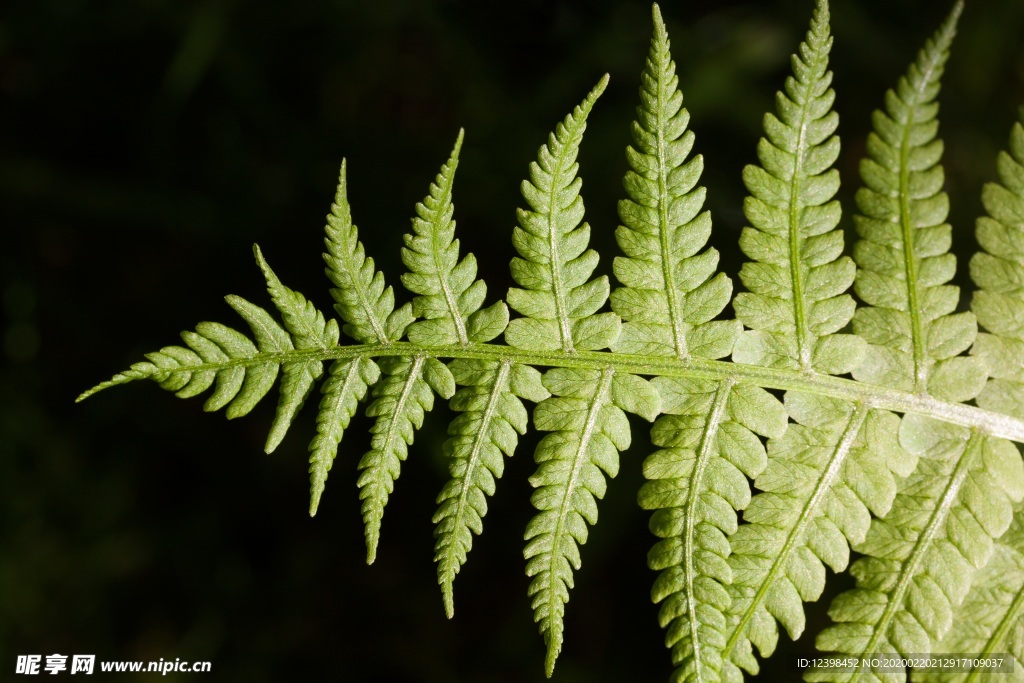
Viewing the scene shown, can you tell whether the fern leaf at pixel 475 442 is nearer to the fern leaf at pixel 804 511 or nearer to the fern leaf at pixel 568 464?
the fern leaf at pixel 568 464

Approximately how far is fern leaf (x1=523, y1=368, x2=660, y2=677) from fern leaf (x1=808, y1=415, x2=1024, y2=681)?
68cm

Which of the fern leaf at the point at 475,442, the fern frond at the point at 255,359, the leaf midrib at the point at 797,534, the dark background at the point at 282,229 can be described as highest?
the dark background at the point at 282,229

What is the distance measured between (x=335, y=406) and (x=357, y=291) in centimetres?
31

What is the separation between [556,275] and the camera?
1841mm

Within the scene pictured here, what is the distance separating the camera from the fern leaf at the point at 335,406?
5.80 ft

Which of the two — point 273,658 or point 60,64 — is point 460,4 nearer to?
point 60,64

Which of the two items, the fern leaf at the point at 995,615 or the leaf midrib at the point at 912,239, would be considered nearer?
the leaf midrib at the point at 912,239

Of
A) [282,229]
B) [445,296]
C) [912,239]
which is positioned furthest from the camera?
[282,229]

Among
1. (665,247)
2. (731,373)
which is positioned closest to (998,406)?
(731,373)

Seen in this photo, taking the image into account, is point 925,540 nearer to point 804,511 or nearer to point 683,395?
point 804,511

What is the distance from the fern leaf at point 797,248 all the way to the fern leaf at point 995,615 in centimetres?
65

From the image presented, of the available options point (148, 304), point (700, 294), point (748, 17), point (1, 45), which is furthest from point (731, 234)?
point (1, 45)

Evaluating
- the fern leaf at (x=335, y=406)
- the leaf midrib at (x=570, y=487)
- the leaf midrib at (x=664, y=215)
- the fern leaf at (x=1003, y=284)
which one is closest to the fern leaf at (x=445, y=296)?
the fern leaf at (x=335, y=406)

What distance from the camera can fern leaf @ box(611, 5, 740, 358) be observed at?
5.64 feet
